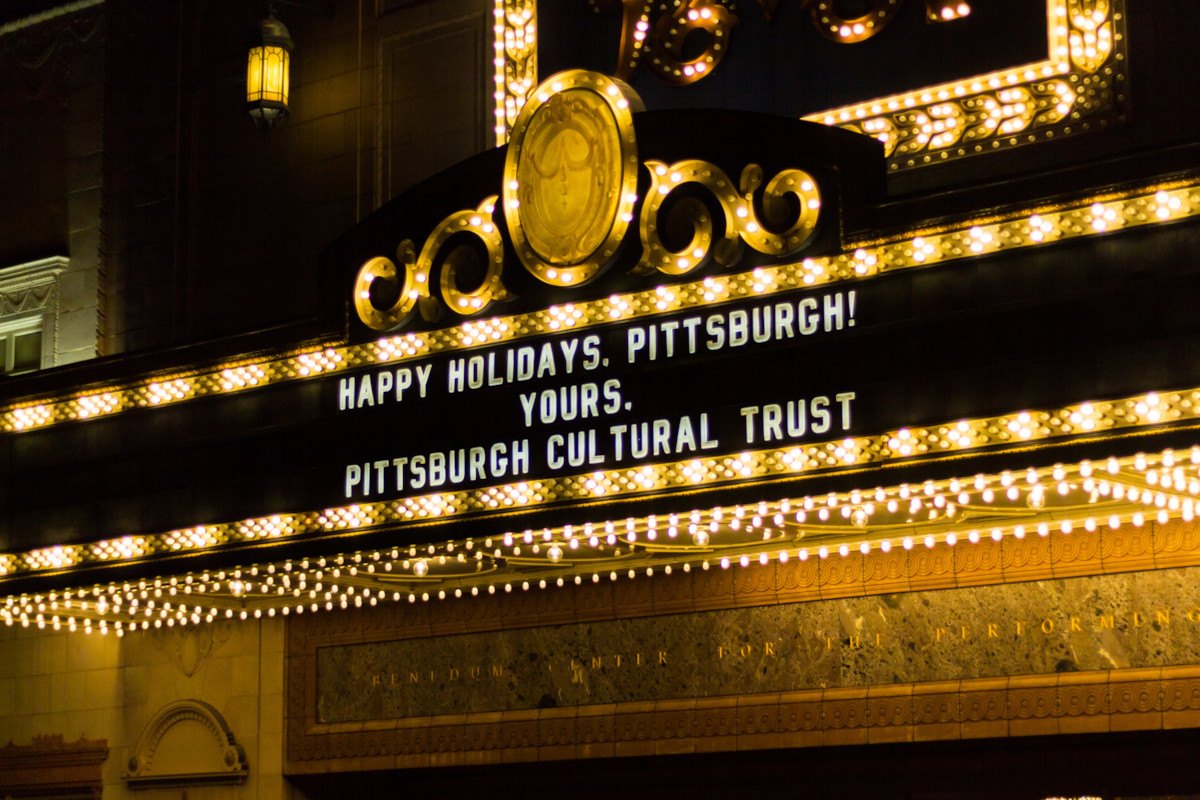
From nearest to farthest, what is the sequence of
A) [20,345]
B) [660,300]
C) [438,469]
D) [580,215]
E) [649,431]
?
1. [649,431]
2. [660,300]
3. [580,215]
4. [438,469]
5. [20,345]

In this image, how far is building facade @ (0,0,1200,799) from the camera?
10188mm

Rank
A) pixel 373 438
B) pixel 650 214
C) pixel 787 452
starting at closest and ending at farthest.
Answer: pixel 787 452, pixel 650 214, pixel 373 438

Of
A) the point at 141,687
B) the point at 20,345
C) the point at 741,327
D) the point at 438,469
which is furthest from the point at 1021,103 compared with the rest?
the point at 20,345

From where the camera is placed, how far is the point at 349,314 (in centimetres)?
1277

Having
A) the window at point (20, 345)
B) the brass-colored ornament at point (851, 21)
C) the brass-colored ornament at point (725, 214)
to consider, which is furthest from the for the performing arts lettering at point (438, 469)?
the window at point (20, 345)

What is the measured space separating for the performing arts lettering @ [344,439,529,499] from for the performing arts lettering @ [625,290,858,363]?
39.8 inches

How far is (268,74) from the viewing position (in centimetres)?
1520

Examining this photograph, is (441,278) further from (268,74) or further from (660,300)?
(268,74)

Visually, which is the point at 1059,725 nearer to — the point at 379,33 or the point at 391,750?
the point at 391,750

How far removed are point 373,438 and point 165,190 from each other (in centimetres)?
566

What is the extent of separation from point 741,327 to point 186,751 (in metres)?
7.28

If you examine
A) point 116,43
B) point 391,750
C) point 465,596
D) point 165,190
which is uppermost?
point 116,43

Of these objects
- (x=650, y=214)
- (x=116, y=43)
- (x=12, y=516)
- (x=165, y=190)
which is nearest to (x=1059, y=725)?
(x=650, y=214)

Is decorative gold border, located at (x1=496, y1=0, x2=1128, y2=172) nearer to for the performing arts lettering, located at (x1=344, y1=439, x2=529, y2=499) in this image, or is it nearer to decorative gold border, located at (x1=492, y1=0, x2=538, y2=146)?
decorative gold border, located at (x1=492, y1=0, x2=538, y2=146)
